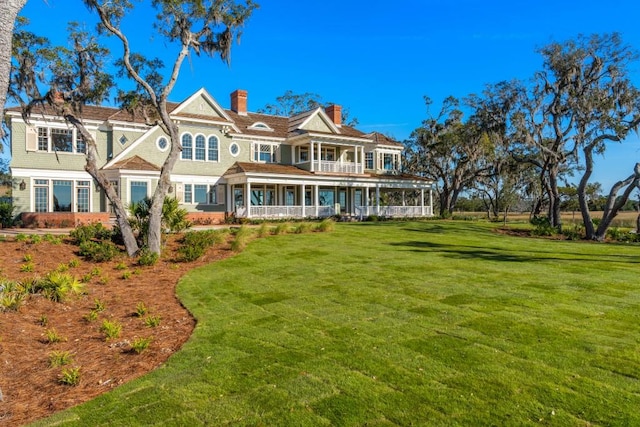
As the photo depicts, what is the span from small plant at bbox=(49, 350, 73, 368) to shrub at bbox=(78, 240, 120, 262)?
6.99m

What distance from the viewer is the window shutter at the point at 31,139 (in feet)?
83.6

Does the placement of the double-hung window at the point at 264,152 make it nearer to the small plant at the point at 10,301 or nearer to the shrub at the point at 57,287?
the shrub at the point at 57,287

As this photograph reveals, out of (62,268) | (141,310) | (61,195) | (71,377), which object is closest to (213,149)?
(61,195)

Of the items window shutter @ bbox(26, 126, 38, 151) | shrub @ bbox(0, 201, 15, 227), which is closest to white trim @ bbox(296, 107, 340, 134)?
window shutter @ bbox(26, 126, 38, 151)

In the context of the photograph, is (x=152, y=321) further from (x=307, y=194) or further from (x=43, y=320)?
(x=307, y=194)

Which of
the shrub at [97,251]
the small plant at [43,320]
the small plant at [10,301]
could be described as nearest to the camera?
the small plant at [43,320]

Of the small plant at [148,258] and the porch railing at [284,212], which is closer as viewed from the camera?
the small plant at [148,258]

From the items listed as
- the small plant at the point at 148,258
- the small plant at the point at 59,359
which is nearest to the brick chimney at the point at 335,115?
the small plant at the point at 148,258

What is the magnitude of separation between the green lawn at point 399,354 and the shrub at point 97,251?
344 centimetres

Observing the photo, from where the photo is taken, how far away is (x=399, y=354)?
17.7 ft

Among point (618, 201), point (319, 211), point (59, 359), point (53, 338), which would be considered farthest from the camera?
point (319, 211)

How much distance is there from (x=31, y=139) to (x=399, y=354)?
→ 27.1 metres

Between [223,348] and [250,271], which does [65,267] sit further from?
[223,348]

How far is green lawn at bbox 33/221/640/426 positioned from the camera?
4.15 metres
